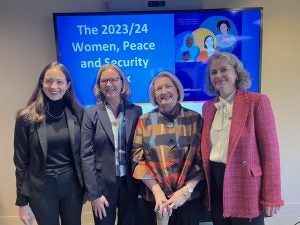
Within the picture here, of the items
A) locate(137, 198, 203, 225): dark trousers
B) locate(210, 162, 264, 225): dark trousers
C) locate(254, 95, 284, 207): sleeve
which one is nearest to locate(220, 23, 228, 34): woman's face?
locate(254, 95, 284, 207): sleeve

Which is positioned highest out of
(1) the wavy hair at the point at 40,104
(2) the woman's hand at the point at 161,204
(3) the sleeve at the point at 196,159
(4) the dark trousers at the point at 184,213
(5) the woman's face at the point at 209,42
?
(5) the woman's face at the point at 209,42

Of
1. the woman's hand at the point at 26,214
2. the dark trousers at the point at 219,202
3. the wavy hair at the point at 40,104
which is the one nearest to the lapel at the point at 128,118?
the wavy hair at the point at 40,104

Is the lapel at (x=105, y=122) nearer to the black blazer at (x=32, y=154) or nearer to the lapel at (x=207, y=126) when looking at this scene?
the black blazer at (x=32, y=154)

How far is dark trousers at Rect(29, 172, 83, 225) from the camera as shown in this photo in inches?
63.9

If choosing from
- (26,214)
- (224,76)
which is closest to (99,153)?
(26,214)

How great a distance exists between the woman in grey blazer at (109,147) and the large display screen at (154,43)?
773mm

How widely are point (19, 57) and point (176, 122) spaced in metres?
1.59

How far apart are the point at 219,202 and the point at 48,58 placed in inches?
70.4

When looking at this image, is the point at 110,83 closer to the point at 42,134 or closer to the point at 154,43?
the point at 42,134

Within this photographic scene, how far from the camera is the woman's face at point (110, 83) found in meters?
1.69

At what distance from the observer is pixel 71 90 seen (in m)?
1.70

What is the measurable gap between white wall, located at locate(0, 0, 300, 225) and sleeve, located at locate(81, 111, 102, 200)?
1109mm

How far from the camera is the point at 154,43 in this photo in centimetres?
246

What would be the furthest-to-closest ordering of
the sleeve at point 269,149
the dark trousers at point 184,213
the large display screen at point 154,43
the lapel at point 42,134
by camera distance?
the large display screen at point 154,43 → the dark trousers at point 184,213 → the lapel at point 42,134 → the sleeve at point 269,149
